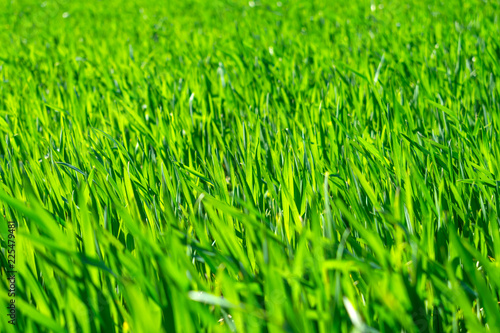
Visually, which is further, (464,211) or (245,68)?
(245,68)

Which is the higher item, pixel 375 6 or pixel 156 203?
pixel 375 6

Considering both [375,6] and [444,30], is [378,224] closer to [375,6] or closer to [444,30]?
[444,30]

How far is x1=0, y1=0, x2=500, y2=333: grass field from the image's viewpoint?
604 millimetres

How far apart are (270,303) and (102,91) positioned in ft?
5.96

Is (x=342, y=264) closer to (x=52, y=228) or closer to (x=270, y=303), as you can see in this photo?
(x=270, y=303)

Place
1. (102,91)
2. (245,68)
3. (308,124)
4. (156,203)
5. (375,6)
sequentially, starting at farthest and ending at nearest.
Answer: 1. (375,6)
2. (245,68)
3. (102,91)
4. (308,124)
5. (156,203)

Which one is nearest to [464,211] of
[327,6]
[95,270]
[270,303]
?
[270,303]

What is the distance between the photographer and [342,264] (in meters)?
0.59

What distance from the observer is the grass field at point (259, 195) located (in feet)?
1.98

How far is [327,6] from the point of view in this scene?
15.9 ft

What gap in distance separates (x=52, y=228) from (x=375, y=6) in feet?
14.4

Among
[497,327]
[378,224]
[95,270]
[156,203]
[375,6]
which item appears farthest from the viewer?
[375,6]

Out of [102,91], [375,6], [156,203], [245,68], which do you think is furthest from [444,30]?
[156,203]

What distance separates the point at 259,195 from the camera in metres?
1.03
